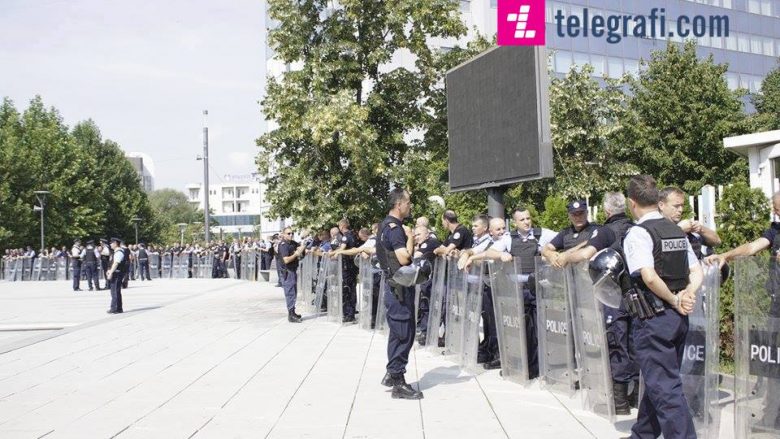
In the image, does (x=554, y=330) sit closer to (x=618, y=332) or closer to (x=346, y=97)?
(x=618, y=332)

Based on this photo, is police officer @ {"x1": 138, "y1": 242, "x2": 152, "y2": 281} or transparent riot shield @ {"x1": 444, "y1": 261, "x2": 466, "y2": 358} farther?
police officer @ {"x1": 138, "y1": 242, "x2": 152, "y2": 281}

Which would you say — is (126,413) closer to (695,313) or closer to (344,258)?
(695,313)

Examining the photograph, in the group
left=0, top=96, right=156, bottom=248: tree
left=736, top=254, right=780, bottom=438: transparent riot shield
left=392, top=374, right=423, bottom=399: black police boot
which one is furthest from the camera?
left=0, top=96, right=156, bottom=248: tree

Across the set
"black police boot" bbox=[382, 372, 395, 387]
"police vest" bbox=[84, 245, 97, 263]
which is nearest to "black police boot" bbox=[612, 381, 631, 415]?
"black police boot" bbox=[382, 372, 395, 387]

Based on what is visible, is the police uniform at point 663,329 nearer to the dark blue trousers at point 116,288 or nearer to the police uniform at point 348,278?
the police uniform at point 348,278

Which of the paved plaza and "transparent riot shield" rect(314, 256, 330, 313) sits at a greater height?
"transparent riot shield" rect(314, 256, 330, 313)

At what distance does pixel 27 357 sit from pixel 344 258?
18.7 ft

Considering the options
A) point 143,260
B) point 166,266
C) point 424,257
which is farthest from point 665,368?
point 166,266

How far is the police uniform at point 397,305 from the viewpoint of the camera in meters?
8.02

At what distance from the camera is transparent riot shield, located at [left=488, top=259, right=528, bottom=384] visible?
27.3ft

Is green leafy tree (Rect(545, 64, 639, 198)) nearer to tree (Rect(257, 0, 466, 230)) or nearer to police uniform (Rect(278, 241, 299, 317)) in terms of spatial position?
tree (Rect(257, 0, 466, 230))

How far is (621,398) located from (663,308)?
2.01 metres

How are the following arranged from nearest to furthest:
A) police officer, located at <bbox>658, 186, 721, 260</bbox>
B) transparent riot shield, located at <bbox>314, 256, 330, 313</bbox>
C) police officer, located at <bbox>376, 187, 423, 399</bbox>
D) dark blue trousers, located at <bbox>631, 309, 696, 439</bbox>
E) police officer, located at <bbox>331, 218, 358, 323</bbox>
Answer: dark blue trousers, located at <bbox>631, 309, 696, 439</bbox> < police officer, located at <bbox>658, 186, 721, 260</bbox> < police officer, located at <bbox>376, 187, 423, 399</bbox> < police officer, located at <bbox>331, 218, 358, 323</bbox> < transparent riot shield, located at <bbox>314, 256, 330, 313</bbox>

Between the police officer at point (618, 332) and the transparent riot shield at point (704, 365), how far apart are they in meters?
0.91
